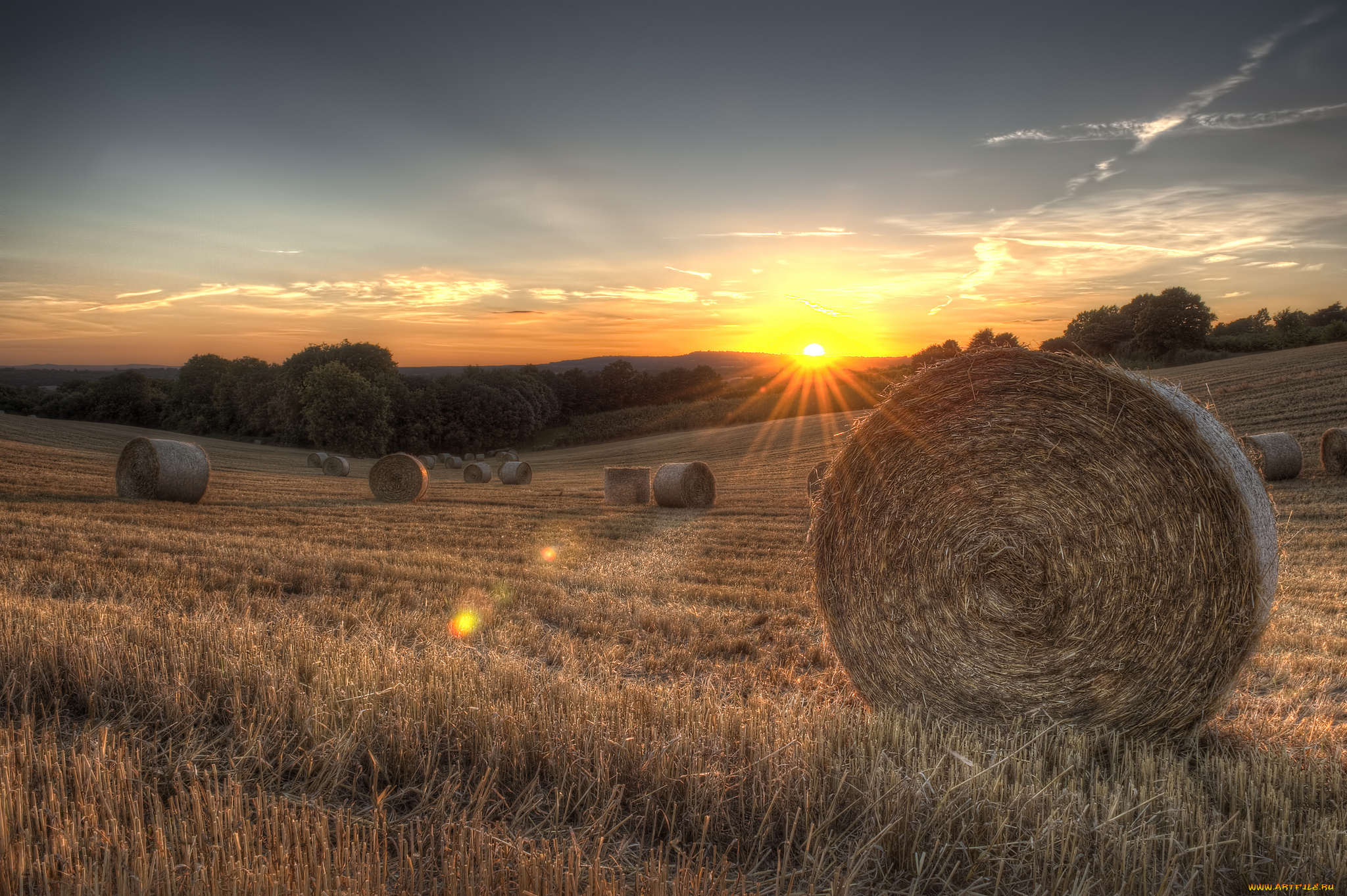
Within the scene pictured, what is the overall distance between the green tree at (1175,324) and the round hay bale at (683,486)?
5569 centimetres

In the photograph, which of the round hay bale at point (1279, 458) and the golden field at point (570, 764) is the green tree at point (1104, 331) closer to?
the round hay bale at point (1279, 458)

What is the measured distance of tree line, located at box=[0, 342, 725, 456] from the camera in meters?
60.3

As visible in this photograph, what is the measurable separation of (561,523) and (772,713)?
1323 cm

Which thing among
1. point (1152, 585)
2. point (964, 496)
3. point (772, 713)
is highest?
point (964, 496)

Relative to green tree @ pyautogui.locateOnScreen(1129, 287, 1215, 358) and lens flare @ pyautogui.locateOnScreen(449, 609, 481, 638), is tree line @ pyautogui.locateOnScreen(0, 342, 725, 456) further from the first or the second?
lens flare @ pyautogui.locateOnScreen(449, 609, 481, 638)

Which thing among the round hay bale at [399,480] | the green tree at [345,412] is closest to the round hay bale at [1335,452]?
the round hay bale at [399,480]

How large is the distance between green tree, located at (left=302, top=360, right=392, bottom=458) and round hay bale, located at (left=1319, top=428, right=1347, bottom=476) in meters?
56.5

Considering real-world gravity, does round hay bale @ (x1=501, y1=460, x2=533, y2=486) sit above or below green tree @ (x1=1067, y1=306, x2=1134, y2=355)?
below

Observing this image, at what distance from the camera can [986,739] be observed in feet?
14.8

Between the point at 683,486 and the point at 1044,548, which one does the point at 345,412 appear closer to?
the point at 683,486

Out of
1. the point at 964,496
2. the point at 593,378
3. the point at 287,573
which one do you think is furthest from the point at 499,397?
the point at 964,496

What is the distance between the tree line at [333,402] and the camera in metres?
60.3

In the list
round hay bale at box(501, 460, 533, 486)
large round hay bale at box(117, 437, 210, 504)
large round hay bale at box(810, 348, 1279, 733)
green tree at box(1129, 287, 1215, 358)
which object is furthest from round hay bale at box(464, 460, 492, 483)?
green tree at box(1129, 287, 1215, 358)

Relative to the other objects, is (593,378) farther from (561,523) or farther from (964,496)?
(964,496)
